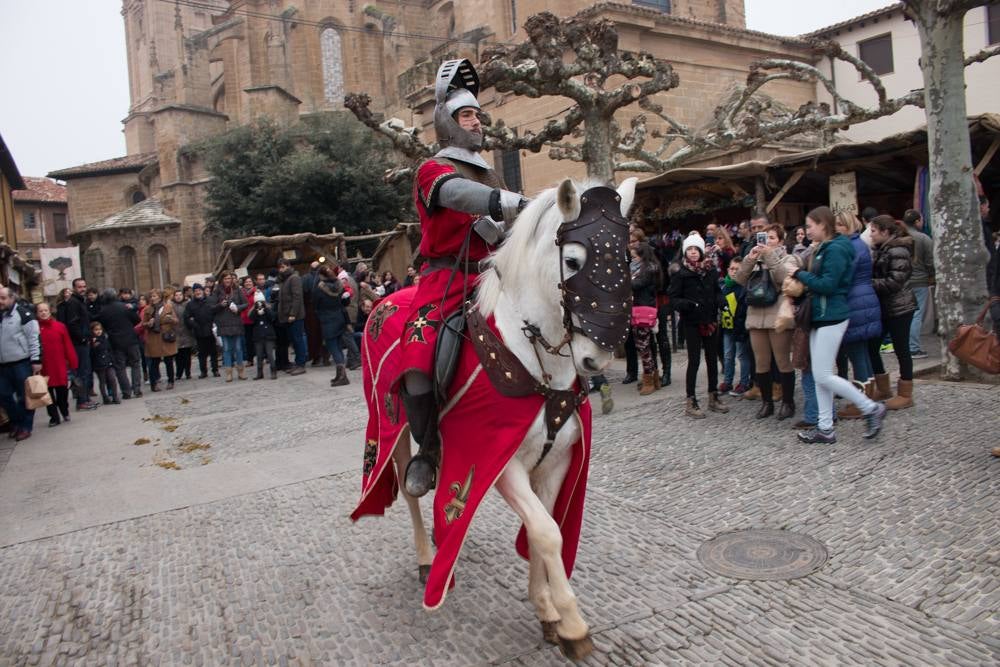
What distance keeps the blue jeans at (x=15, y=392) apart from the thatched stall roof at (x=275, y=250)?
9661 mm

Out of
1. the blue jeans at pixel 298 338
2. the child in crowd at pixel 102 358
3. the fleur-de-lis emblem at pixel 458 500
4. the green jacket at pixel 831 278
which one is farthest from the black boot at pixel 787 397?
the child in crowd at pixel 102 358

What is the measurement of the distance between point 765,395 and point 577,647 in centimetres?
514

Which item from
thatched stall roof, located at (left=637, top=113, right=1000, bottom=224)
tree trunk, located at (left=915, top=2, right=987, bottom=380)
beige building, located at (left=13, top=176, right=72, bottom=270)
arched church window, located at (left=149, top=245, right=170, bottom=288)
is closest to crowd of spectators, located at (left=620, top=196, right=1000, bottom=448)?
tree trunk, located at (left=915, top=2, right=987, bottom=380)

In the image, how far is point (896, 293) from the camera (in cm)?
725

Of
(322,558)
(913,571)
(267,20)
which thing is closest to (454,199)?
(322,558)

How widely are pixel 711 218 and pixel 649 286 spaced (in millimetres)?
7226

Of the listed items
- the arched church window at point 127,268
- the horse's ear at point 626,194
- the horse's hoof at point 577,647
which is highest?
the arched church window at point 127,268

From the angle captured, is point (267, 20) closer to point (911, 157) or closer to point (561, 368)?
point (911, 157)

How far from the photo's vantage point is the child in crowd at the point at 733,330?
27.0 feet

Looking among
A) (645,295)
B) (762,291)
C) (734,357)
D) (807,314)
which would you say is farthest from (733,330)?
(807,314)

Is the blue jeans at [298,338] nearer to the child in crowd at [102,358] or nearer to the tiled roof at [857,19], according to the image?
the child in crowd at [102,358]

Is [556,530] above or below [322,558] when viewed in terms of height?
above

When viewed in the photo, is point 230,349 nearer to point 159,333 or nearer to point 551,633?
point 159,333

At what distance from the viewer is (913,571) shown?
12.2 ft
